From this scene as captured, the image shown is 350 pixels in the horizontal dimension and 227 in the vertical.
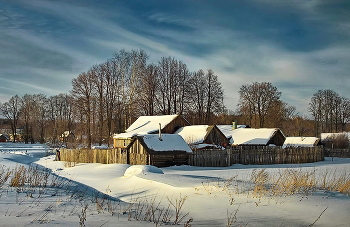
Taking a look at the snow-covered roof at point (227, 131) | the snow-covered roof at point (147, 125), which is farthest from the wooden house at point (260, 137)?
the snow-covered roof at point (147, 125)

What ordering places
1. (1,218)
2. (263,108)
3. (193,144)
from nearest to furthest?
(1,218), (193,144), (263,108)

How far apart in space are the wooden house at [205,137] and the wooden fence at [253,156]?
3818mm

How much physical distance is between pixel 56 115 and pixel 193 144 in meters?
50.5

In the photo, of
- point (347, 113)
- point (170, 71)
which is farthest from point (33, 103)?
point (347, 113)

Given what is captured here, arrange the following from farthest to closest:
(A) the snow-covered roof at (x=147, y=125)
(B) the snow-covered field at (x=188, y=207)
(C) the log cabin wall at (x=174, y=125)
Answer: (C) the log cabin wall at (x=174, y=125) < (A) the snow-covered roof at (x=147, y=125) < (B) the snow-covered field at (x=188, y=207)

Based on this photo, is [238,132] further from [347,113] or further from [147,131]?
[347,113]

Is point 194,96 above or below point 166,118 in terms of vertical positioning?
above

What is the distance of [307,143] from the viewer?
46.4m

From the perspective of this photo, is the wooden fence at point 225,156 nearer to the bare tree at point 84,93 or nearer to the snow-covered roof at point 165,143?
the snow-covered roof at point 165,143

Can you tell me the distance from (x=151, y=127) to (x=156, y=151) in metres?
13.3

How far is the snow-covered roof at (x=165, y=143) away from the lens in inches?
1003

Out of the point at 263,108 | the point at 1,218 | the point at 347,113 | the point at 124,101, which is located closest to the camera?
the point at 1,218

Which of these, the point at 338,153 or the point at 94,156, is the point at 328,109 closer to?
the point at 338,153

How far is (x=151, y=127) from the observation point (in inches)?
1507
